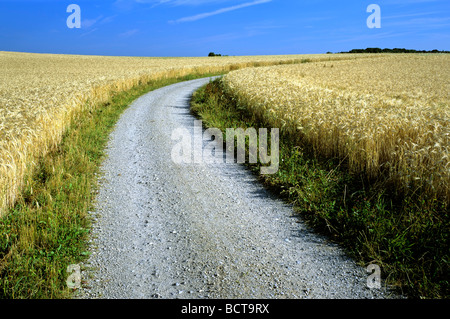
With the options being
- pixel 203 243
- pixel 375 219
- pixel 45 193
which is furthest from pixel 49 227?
pixel 375 219

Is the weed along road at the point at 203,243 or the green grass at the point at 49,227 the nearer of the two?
the green grass at the point at 49,227

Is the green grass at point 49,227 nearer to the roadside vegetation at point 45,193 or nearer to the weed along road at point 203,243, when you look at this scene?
the roadside vegetation at point 45,193

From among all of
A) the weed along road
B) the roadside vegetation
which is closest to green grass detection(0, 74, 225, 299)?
A: the roadside vegetation

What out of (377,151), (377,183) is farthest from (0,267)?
(377,151)

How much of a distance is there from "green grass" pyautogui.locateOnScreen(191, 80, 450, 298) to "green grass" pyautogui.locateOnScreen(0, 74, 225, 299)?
3.90m

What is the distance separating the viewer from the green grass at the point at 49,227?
140 inches

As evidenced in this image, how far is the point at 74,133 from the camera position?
9.88 metres

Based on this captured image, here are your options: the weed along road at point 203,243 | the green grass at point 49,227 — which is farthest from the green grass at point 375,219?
the green grass at point 49,227

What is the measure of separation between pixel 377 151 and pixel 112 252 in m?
5.51

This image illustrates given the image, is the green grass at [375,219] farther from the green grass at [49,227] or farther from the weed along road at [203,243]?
the green grass at [49,227]

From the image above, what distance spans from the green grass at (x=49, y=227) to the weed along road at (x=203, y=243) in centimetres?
26

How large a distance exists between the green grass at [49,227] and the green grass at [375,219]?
3.90 meters

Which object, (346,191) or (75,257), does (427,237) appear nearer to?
(346,191)

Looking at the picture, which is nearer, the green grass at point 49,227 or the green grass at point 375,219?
the green grass at point 49,227
